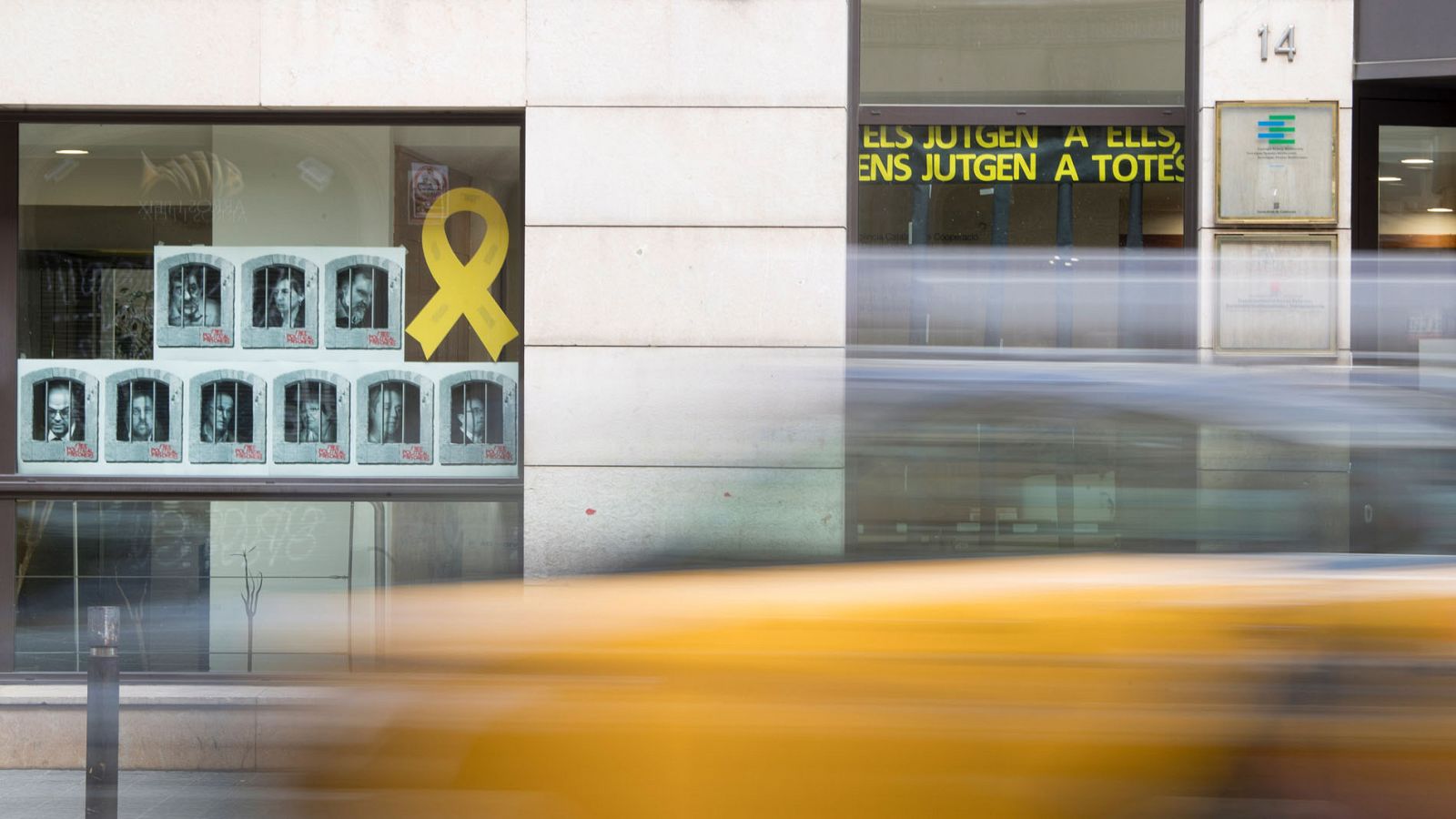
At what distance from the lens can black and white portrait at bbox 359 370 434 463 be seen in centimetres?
825

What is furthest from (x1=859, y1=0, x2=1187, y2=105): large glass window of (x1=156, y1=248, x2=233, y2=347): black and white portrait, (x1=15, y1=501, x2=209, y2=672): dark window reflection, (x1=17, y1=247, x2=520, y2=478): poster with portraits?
(x1=15, y1=501, x2=209, y2=672): dark window reflection

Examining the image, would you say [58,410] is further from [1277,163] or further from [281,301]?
[1277,163]

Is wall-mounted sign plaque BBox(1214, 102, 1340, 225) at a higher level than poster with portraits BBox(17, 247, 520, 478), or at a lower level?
higher

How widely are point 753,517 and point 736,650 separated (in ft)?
1.70

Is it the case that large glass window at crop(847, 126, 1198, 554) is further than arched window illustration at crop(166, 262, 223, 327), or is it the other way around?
arched window illustration at crop(166, 262, 223, 327)

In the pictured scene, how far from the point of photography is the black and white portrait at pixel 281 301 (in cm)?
827

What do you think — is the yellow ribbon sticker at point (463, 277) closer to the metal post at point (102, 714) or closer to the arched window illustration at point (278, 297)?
the arched window illustration at point (278, 297)

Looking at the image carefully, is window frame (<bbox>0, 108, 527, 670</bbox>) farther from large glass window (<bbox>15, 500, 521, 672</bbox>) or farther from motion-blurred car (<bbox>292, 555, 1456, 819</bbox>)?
motion-blurred car (<bbox>292, 555, 1456, 819</bbox>)

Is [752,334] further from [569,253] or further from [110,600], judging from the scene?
[110,600]

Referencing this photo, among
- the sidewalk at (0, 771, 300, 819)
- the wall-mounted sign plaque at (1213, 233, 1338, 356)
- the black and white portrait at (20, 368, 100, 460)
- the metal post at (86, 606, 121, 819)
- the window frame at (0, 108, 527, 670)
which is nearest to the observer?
the metal post at (86, 606, 121, 819)

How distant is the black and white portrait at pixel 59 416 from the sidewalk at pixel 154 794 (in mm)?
1842

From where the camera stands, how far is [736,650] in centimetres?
288

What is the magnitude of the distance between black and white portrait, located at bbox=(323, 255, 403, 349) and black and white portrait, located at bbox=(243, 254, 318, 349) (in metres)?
0.12

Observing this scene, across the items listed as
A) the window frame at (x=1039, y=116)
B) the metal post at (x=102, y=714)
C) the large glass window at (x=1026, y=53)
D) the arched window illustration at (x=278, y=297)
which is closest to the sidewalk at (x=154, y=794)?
the metal post at (x=102, y=714)
